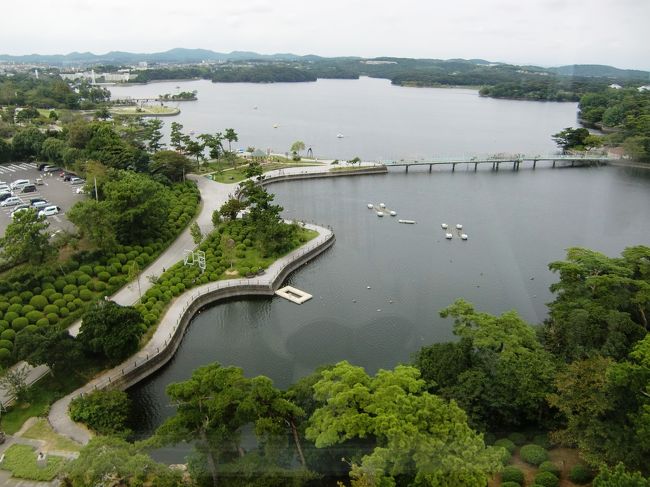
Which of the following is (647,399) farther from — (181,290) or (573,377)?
(181,290)

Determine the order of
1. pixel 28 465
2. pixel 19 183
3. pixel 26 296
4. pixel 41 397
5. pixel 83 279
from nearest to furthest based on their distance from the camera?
pixel 28 465 → pixel 41 397 → pixel 26 296 → pixel 83 279 → pixel 19 183

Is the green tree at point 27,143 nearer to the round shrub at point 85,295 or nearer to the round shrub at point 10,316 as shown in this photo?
the round shrub at point 85,295

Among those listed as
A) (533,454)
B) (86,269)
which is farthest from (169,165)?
(533,454)

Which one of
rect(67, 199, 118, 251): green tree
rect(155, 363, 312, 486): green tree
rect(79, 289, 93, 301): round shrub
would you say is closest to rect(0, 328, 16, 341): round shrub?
rect(79, 289, 93, 301): round shrub

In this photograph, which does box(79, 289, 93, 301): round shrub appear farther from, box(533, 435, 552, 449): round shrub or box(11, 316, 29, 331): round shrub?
box(533, 435, 552, 449): round shrub

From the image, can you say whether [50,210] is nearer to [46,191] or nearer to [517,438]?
[46,191]

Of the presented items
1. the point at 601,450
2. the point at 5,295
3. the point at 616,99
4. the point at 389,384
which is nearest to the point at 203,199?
the point at 5,295
